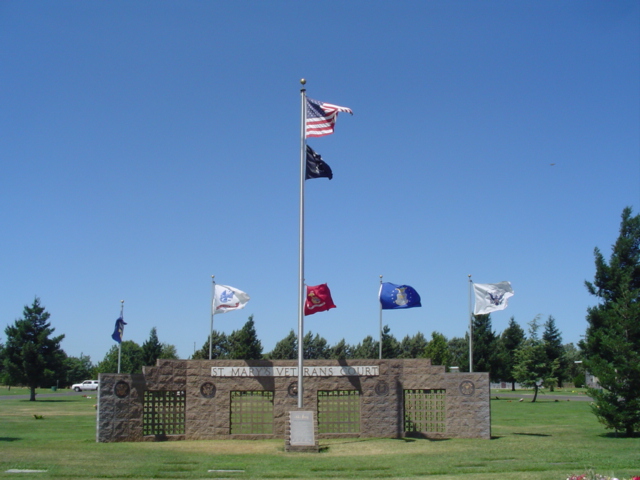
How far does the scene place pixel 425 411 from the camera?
24.0 m

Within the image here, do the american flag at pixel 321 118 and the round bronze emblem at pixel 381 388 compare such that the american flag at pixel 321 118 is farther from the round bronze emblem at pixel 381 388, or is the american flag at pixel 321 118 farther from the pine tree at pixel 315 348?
the pine tree at pixel 315 348

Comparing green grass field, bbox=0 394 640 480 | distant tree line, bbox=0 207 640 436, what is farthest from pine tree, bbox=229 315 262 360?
green grass field, bbox=0 394 640 480

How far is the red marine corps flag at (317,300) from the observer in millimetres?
22453

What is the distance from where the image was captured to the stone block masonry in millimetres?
23359

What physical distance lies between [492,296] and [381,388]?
5.53 meters

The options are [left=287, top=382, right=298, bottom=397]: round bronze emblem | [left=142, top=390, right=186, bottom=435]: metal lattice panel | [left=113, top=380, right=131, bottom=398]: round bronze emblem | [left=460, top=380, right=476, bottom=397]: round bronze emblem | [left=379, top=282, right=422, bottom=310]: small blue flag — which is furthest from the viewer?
[left=379, top=282, right=422, bottom=310]: small blue flag

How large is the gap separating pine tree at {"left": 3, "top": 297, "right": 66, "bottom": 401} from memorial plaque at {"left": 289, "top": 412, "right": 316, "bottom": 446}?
123ft

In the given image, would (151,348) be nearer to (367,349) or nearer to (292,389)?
(367,349)

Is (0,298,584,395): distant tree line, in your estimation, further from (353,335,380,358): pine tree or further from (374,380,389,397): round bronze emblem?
(374,380,389,397): round bronze emblem

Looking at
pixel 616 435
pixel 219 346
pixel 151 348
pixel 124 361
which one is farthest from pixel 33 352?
pixel 616 435

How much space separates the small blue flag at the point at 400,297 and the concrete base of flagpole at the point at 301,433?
5824 mm

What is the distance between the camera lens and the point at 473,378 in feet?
78.1

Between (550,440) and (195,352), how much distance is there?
47.0 metres

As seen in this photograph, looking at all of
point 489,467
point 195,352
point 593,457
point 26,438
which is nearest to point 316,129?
point 489,467
